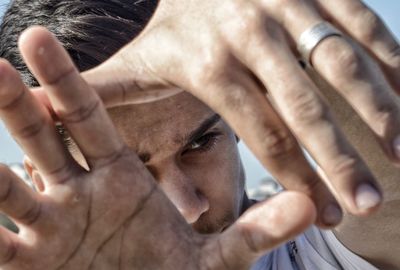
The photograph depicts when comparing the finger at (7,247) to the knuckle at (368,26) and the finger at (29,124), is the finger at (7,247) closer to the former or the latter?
the finger at (29,124)

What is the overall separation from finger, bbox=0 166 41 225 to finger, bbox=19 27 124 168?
0.43 feet

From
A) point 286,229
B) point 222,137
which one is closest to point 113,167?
point 286,229

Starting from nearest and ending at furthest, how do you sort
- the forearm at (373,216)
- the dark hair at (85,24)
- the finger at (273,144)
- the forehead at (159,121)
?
the finger at (273,144) < the forearm at (373,216) < the forehead at (159,121) < the dark hair at (85,24)

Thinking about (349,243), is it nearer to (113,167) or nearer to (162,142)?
(162,142)

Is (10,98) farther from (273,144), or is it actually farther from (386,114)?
(386,114)

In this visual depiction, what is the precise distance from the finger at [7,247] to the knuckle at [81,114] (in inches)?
9.8

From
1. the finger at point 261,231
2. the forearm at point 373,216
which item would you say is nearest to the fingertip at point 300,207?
the finger at point 261,231

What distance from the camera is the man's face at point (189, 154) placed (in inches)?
68.2

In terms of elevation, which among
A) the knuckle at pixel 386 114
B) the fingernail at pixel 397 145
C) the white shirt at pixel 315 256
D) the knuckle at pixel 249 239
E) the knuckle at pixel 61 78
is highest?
the knuckle at pixel 61 78

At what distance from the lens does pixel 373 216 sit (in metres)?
1.59

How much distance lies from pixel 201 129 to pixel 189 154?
3.4 inches

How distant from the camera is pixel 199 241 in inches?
45.6

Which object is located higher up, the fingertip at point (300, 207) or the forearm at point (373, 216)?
the fingertip at point (300, 207)

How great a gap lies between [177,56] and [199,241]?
359 millimetres
